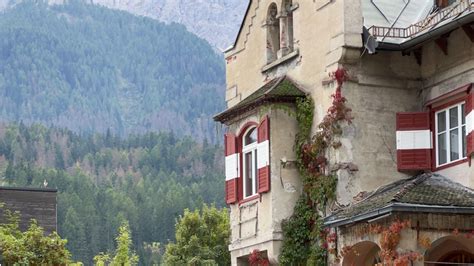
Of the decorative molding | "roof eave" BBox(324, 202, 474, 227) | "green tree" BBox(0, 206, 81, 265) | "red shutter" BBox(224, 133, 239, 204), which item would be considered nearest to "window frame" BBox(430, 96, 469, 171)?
"roof eave" BBox(324, 202, 474, 227)

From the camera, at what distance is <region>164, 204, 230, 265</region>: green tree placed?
79.8 metres

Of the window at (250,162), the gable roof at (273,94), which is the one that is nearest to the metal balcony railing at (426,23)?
the gable roof at (273,94)

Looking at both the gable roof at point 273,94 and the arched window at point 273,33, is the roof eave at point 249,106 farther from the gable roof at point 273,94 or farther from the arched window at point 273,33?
the arched window at point 273,33

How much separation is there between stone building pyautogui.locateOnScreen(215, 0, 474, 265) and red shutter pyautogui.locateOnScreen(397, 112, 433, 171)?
28 millimetres

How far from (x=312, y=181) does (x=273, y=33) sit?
5.87 meters

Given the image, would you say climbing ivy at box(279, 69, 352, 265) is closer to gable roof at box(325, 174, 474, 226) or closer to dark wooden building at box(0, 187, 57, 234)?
gable roof at box(325, 174, 474, 226)

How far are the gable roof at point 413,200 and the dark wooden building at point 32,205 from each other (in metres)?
13.9

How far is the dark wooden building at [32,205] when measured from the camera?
142 feet

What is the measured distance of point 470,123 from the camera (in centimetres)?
3175

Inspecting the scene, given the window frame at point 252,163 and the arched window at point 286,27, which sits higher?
the arched window at point 286,27

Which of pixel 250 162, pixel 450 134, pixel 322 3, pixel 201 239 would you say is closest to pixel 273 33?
pixel 322 3

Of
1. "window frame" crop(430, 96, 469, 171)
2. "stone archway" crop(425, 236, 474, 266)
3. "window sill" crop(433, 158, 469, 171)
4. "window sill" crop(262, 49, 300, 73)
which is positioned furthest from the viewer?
"window sill" crop(262, 49, 300, 73)

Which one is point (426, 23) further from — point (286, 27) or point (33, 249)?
point (33, 249)

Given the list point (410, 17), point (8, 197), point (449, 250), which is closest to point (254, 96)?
point (410, 17)
